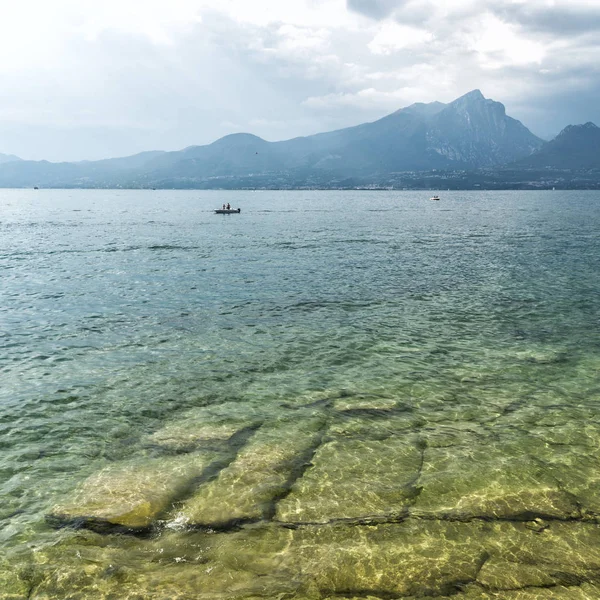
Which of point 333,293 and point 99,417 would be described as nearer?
point 99,417

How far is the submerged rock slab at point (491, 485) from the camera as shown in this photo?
15.8 metres

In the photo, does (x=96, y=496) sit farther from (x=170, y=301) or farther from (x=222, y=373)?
(x=170, y=301)

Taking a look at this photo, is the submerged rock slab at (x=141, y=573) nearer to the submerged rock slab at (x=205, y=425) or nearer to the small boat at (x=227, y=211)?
the submerged rock slab at (x=205, y=425)

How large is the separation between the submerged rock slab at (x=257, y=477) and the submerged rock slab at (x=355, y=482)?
2.16ft

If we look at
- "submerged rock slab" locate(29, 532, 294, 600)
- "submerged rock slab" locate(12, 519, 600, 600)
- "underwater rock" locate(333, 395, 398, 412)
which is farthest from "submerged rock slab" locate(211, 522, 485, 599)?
"underwater rock" locate(333, 395, 398, 412)

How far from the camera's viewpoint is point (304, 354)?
103ft

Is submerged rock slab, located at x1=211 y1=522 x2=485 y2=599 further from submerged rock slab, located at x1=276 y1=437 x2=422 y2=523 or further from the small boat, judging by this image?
the small boat

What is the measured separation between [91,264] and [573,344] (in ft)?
213

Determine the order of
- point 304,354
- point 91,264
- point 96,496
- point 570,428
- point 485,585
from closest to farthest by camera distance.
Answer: point 485,585 → point 96,496 → point 570,428 → point 304,354 → point 91,264

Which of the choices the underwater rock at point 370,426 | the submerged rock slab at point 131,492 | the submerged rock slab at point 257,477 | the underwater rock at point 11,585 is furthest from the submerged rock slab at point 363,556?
the underwater rock at point 370,426

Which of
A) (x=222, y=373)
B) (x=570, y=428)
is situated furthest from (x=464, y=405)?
(x=222, y=373)

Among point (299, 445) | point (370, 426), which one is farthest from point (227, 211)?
point (299, 445)

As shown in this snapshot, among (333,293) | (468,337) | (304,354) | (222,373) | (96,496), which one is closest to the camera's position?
(96,496)

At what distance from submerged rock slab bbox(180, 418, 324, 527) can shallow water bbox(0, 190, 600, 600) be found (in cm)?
8
